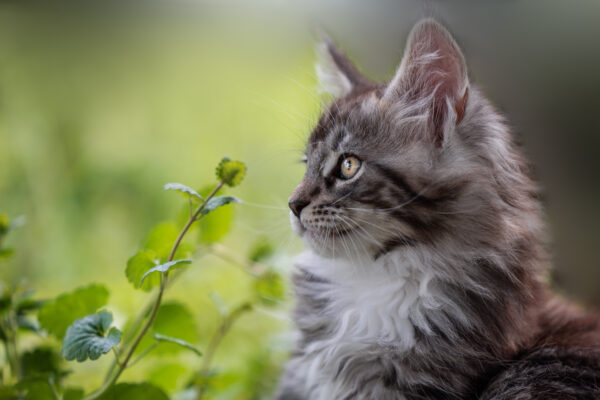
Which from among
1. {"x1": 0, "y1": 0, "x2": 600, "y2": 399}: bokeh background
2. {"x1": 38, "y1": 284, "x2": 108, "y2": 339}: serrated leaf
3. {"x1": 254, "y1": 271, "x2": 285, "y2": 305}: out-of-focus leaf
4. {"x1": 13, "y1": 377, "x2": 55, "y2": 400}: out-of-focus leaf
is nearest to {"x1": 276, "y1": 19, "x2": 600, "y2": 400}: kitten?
{"x1": 254, "y1": 271, "x2": 285, "y2": 305}: out-of-focus leaf

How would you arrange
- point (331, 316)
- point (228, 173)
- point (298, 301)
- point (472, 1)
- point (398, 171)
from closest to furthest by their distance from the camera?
1. point (228, 173)
2. point (398, 171)
3. point (331, 316)
4. point (298, 301)
5. point (472, 1)

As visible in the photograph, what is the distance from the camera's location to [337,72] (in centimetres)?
159

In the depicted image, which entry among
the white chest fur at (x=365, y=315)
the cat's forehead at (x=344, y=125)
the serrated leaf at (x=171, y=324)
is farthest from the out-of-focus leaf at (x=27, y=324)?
the cat's forehead at (x=344, y=125)

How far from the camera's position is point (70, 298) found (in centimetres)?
116

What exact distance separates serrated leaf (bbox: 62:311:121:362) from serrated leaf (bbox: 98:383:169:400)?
128 millimetres

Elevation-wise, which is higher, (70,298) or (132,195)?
(70,298)

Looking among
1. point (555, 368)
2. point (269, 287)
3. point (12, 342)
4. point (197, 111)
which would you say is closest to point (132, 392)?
point (12, 342)

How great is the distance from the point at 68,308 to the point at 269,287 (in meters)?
0.59

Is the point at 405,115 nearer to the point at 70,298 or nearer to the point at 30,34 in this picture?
the point at 70,298

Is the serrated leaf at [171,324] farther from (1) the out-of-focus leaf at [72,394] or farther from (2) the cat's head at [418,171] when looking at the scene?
(2) the cat's head at [418,171]

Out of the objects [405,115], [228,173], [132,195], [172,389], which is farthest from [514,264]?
[132,195]

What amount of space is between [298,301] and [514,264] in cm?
54

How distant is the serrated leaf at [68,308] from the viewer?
3.78ft

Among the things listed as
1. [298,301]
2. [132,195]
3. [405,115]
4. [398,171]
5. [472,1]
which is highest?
[472,1]
